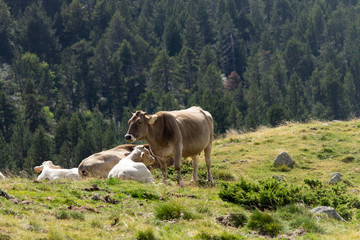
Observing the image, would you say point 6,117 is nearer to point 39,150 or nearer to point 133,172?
point 39,150

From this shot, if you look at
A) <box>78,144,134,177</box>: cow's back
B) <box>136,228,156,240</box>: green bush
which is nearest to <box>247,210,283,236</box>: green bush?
<box>136,228,156,240</box>: green bush

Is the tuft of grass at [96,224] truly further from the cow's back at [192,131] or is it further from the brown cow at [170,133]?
the cow's back at [192,131]

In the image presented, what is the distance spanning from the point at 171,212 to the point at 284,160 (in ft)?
37.2

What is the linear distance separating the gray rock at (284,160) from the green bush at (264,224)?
10632 mm

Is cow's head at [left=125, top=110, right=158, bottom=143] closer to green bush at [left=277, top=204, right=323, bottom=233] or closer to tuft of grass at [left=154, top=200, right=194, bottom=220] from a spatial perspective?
tuft of grass at [left=154, top=200, right=194, bottom=220]

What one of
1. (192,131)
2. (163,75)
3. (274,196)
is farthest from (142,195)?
(163,75)

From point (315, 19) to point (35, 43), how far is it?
78.2m

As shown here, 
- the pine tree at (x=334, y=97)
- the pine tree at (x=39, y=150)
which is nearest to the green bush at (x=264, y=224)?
the pine tree at (x=39, y=150)

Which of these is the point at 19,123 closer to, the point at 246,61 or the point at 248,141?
the point at 246,61

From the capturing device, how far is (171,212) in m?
9.23

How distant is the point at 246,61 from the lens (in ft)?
478

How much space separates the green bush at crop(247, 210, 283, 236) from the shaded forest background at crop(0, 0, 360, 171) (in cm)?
7656

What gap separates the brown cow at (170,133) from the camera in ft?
46.2

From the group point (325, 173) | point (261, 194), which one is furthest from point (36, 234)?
point (325, 173)
